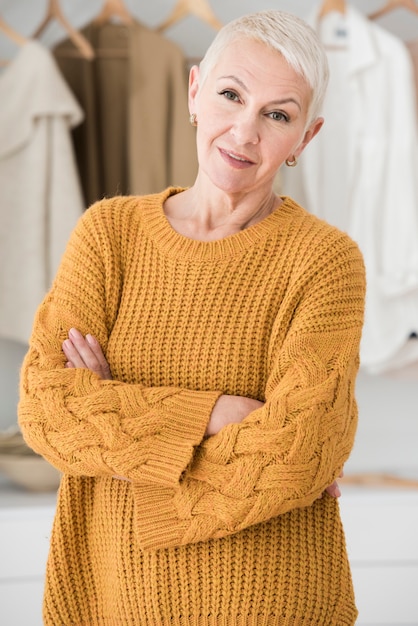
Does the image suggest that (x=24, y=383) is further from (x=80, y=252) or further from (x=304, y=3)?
(x=304, y=3)

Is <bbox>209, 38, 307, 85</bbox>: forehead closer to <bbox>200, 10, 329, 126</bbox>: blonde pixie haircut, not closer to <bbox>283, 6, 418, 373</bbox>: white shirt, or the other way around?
<bbox>200, 10, 329, 126</bbox>: blonde pixie haircut

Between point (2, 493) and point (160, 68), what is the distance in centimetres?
121

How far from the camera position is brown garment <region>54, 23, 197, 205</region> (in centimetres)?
233

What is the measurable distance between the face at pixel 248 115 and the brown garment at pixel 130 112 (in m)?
1.08

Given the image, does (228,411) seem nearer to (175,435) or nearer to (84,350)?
(175,435)

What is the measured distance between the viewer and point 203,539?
3.70ft

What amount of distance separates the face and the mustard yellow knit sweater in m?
0.10

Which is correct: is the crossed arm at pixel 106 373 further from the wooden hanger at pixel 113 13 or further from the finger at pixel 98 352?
the wooden hanger at pixel 113 13

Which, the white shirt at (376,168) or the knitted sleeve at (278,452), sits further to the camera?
the white shirt at (376,168)

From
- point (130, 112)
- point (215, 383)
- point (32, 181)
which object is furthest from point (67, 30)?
point (215, 383)

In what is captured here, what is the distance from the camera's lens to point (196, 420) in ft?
3.81

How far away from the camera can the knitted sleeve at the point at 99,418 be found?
1.13m

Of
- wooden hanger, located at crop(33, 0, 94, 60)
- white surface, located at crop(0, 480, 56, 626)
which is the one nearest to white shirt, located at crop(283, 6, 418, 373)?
wooden hanger, located at crop(33, 0, 94, 60)

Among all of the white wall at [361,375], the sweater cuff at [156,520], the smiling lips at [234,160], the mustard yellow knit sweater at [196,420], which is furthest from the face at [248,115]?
the white wall at [361,375]
